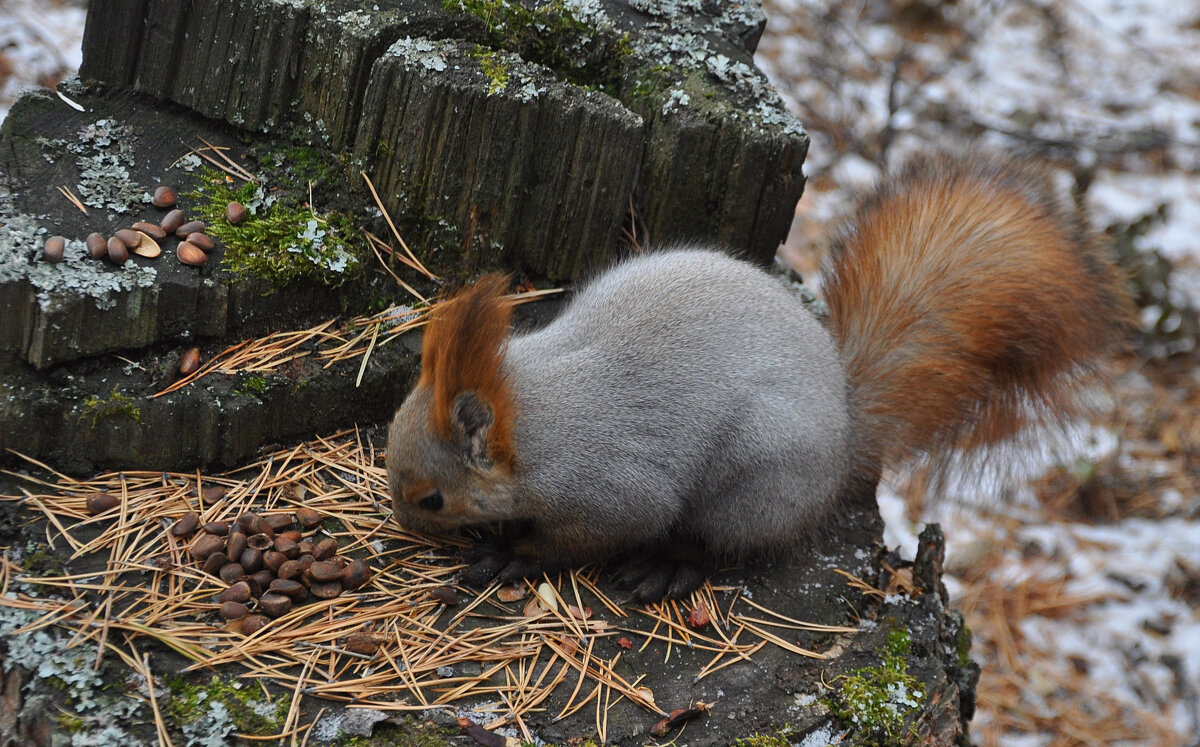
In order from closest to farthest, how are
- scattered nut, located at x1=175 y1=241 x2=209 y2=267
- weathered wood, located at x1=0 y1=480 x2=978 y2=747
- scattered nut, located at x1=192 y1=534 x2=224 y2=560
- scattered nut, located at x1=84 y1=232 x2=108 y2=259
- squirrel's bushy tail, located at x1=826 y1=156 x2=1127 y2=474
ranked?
weathered wood, located at x1=0 y1=480 x2=978 y2=747
scattered nut, located at x1=192 y1=534 x2=224 y2=560
scattered nut, located at x1=84 y1=232 x2=108 y2=259
scattered nut, located at x1=175 y1=241 x2=209 y2=267
squirrel's bushy tail, located at x1=826 y1=156 x2=1127 y2=474

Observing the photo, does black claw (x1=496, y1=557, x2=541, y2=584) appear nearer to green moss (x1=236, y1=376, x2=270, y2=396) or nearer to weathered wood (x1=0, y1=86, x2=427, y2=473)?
weathered wood (x1=0, y1=86, x2=427, y2=473)

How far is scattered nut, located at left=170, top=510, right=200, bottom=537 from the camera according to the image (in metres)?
2.19

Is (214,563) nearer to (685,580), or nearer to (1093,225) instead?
(685,580)

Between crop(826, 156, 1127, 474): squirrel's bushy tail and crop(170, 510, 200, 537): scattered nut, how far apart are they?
5.98 feet

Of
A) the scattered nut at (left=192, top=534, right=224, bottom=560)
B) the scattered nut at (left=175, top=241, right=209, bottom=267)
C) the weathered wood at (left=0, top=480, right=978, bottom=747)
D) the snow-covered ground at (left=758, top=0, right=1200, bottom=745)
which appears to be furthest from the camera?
the snow-covered ground at (left=758, top=0, right=1200, bottom=745)

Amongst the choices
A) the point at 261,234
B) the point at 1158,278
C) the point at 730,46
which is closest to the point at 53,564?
the point at 261,234

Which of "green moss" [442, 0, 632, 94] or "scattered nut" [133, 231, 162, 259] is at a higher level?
"green moss" [442, 0, 632, 94]

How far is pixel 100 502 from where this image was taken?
220 centimetres

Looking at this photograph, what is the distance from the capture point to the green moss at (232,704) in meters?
1.82

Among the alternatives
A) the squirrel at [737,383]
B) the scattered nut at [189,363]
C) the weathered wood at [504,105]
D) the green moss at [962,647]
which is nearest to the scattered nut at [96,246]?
the scattered nut at [189,363]

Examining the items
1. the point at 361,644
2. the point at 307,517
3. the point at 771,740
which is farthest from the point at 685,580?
the point at 307,517

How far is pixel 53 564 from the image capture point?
204 centimetres

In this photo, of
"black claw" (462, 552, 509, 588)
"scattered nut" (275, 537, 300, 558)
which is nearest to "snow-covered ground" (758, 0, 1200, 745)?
"black claw" (462, 552, 509, 588)

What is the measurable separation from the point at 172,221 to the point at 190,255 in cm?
14
